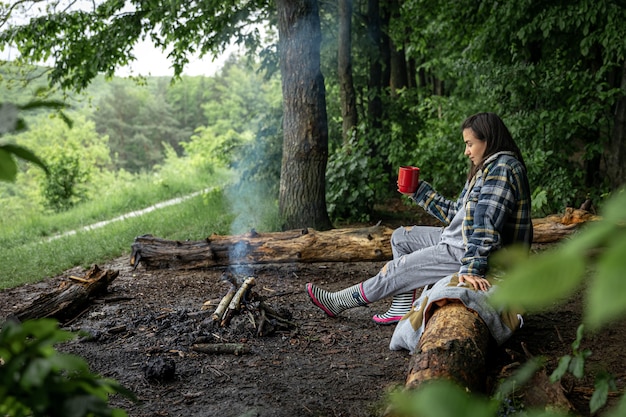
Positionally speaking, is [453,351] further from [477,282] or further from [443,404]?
[443,404]

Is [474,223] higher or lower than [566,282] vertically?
lower

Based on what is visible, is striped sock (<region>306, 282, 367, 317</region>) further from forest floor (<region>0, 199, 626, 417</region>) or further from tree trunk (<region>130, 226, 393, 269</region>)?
tree trunk (<region>130, 226, 393, 269</region>)

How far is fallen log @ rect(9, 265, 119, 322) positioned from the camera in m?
4.54

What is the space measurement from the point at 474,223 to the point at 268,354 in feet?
5.43

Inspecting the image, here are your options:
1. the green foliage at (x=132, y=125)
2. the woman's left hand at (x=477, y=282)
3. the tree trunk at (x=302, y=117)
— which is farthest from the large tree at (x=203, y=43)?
the green foliage at (x=132, y=125)

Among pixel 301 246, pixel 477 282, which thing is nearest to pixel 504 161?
pixel 477 282

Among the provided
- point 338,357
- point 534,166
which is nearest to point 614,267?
point 338,357

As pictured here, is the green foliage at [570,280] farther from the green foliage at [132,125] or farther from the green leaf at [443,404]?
the green foliage at [132,125]

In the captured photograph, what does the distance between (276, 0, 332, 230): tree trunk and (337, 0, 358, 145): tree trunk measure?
1.73 metres

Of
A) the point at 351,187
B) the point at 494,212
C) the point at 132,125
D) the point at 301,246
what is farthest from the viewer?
the point at 132,125

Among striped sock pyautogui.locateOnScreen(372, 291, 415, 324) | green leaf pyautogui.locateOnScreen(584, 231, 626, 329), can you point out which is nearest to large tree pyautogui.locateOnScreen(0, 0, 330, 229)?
striped sock pyautogui.locateOnScreen(372, 291, 415, 324)

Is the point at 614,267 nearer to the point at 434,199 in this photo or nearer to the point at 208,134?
the point at 434,199

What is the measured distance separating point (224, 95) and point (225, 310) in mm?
45286

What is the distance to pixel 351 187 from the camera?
8602 mm
